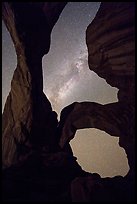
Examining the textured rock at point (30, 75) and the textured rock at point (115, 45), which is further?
the textured rock at point (30, 75)

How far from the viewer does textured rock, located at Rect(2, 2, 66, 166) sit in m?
19.5

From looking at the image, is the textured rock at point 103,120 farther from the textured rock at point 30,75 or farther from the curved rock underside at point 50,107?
the textured rock at point 30,75

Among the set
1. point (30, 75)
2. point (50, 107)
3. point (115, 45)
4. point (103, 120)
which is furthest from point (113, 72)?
point (30, 75)

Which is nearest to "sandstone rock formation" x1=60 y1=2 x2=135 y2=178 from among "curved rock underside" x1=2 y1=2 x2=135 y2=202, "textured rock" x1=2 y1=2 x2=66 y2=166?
"curved rock underside" x1=2 y1=2 x2=135 y2=202

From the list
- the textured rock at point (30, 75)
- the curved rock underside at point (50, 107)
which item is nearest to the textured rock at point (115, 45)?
the curved rock underside at point (50, 107)

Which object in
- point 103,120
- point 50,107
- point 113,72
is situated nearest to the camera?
point 103,120

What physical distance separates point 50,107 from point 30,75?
Result: 3077 mm

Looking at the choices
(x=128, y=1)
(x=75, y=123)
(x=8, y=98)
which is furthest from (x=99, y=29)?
(x=8, y=98)

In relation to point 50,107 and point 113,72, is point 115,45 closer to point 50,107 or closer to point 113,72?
point 113,72

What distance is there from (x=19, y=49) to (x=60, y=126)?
19.2 feet

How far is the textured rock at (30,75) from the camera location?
63.9 ft

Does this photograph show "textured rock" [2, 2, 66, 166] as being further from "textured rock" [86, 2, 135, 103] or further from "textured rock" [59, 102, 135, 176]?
"textured rock" [86, 2, 135, 103]

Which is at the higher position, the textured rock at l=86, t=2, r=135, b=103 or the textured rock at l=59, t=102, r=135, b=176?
the textured rock at l=86, t=2, r=135, b=103

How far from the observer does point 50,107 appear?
21.8 m
